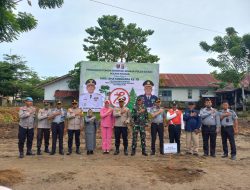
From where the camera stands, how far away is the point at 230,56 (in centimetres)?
3394

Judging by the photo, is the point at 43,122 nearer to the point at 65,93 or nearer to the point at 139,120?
the point at 139,120

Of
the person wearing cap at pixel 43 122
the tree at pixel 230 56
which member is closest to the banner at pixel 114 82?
the person wearing cap at pixel 43 122

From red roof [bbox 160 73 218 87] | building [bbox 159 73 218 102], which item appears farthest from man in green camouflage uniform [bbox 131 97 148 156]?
building [bbox 159 73 218 102]

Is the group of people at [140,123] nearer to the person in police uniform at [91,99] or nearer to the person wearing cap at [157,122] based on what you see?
the person wearing cap at [157,122]

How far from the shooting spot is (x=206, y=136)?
41.0 feet

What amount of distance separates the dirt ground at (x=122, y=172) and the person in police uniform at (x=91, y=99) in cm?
167

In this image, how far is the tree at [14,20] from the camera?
675 centimetres

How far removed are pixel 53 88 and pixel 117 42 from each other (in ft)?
45.1

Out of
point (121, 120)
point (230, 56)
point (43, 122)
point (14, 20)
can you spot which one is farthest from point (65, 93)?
point (14, 20)

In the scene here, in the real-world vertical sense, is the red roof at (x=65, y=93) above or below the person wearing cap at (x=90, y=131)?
above

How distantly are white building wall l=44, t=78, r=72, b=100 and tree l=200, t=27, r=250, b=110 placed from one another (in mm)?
19424

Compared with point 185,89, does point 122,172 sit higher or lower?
lower

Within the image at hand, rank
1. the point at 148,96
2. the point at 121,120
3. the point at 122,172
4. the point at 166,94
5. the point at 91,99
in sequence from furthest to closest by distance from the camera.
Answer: the point at 166,94 → the point at 148,96 → the point at 91,99 → the point at 121,120 → the point at 122,172

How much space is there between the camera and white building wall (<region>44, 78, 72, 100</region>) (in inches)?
1870
